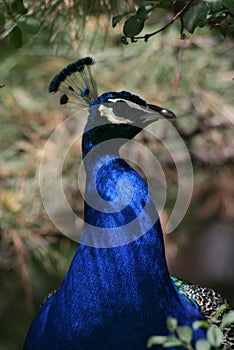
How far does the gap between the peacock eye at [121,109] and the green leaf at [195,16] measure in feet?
0.97

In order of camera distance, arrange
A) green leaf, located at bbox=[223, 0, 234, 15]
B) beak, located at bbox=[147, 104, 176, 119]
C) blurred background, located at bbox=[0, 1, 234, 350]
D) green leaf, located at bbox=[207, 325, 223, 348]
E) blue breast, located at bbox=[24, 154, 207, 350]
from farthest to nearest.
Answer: blurred background, located at bbox=[0, 1, 234, 350] → beak, located at bbox=[147, 104, 176, 119] → blue breast, located at bbox=[24, 154, 207, 350] → green leaf, located at bbox=[223, 0, 234, 15] → green leaf, located at bbox=[207, 325, 223, 348]

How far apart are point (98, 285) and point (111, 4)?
75cm

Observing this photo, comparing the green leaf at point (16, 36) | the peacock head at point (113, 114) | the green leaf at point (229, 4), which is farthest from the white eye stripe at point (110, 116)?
the green leaf at point (229, 4)

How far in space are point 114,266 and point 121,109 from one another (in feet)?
1.14

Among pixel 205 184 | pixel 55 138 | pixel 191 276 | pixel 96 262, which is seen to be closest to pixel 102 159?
pixel 96 262

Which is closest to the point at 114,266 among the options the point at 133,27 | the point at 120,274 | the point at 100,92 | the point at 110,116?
the point at 120,274

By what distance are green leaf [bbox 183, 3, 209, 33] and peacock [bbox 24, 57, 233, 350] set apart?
281 millimetres

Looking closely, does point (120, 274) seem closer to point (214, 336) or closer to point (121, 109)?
point (121, 109)

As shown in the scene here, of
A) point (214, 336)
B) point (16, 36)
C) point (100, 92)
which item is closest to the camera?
point (214, 336)

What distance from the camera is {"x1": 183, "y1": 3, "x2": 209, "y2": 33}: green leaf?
1531 millimetres

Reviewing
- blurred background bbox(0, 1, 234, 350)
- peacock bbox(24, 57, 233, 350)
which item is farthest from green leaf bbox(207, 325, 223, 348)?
blurred background bbox(0, 1, 234, 350)

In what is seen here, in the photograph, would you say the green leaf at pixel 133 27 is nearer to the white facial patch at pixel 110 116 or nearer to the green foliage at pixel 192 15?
the green foliage at pixel 192 15

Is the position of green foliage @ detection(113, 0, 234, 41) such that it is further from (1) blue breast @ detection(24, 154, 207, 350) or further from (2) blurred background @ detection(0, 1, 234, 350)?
(2) blurred background @ detection(0, 1, 234, 350)

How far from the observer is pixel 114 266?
1725 millimetres
